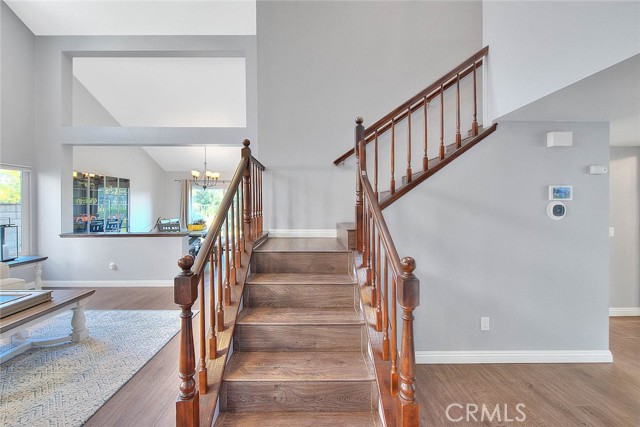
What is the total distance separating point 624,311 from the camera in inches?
158

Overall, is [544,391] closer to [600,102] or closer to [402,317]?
[402,317]

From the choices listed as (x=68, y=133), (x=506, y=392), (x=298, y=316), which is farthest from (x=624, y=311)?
(x=68, y=133)

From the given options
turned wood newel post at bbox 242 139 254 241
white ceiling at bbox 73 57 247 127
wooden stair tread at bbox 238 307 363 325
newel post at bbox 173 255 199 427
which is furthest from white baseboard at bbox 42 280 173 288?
newel post at bbox 173 255 199 427

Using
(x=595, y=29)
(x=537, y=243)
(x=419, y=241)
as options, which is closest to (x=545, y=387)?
(x=537, y=243)

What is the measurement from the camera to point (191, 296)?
1469 millimetres

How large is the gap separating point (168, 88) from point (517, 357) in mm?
7001

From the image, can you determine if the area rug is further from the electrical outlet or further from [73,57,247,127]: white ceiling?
[73,57,247,127]: white ceiling

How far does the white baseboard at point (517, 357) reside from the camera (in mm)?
2838

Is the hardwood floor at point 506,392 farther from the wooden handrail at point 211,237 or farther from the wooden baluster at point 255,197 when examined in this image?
the wooden baluster at point 255,197

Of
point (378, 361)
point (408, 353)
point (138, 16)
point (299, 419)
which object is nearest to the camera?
point (408, 353)

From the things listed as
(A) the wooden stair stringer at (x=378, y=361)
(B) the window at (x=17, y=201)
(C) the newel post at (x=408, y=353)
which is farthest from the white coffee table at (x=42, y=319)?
(C) the newel post at (x=408, y=353)

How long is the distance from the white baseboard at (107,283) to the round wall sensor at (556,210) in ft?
17.4

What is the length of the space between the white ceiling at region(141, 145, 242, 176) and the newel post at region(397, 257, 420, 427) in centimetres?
728

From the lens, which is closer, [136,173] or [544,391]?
[544,391]
